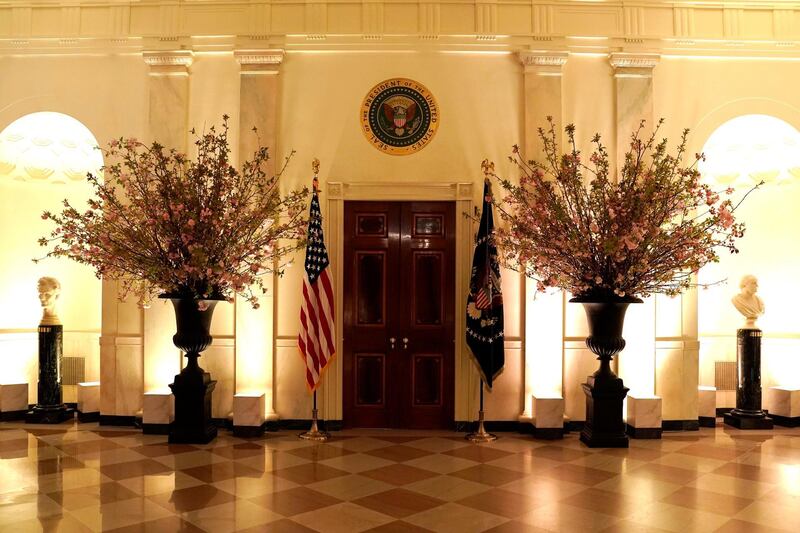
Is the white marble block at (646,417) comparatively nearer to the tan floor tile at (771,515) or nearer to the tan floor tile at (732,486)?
the tan floor tile at (732,486)

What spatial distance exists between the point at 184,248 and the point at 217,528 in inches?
130

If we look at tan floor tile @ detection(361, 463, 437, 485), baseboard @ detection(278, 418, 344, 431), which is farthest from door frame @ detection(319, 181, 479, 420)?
tan floor tile @ detection(361, 463, 437, 485)

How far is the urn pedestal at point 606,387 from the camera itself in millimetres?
6988

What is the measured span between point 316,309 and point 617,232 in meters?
3.63

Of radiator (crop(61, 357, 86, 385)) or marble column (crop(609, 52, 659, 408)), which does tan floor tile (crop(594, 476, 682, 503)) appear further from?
radiator (crop(61, 357, 86, 385))

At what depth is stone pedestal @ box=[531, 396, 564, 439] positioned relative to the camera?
7.43 m

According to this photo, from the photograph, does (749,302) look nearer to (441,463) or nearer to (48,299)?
(441,463)

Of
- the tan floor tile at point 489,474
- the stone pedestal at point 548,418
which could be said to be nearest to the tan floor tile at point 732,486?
the tan floor tile at point 489,474

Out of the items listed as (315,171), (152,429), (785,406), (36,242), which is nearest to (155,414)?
(152,429)

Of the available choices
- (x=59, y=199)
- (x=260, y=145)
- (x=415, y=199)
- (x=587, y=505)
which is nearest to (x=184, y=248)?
(x=260, y=145)

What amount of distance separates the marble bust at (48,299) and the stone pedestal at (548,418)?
257 inches

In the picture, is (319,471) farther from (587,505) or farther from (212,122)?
(212,122)

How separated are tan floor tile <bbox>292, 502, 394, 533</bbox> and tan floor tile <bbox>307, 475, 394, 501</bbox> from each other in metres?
0.27

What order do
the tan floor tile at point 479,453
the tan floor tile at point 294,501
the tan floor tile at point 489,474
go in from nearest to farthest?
the tan floor tile at point 294,501, the tan floor tile at point 489,474, the tan floor tile at point 479,453
